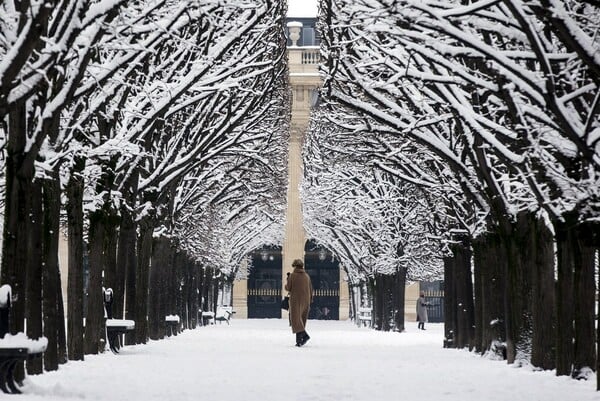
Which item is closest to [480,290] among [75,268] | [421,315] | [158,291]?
[75,268]

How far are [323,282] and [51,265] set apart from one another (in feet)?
254

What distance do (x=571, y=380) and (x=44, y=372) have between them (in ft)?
21.3

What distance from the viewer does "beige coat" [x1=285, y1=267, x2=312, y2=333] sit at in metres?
28.7

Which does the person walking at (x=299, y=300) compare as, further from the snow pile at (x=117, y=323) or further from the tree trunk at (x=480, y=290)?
the snow pile at (x=117, y=323)

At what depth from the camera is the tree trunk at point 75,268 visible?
20078 millimetres

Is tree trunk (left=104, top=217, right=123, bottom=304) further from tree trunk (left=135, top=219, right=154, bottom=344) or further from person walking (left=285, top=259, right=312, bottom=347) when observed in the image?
person walking (left=285, top=259, right=312, bottom=347)

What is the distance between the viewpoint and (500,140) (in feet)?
67.9

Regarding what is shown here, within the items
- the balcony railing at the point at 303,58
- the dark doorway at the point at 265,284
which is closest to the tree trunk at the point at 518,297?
the balcony railing at the point at 303,58

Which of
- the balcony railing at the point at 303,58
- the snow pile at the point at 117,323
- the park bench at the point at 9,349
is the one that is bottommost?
the park bench at the point at 9,349

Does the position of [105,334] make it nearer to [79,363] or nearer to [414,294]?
[79,363]

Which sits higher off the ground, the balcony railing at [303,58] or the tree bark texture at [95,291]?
the balcony railing at [303,58]

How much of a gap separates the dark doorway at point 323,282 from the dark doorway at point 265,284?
8.16ft

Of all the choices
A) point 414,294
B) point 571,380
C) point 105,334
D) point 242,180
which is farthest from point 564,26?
point 414,294

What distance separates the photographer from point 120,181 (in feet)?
80.2
